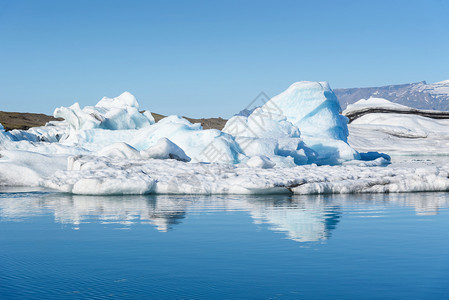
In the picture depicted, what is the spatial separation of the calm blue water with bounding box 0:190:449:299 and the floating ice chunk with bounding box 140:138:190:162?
4.17 m

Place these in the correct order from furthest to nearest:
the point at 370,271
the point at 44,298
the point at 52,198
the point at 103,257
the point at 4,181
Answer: the point at 4,181 → the point at 52,198 → the point at 103,257 → the point at 370,271 → the point at 44,298

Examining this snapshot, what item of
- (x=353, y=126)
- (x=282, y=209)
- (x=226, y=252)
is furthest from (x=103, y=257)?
(x=353, y=126)

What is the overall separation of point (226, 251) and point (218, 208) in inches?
119

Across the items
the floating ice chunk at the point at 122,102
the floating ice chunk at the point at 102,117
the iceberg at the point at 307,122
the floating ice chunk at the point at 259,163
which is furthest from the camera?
the floating ice chunk at the point at 122,102

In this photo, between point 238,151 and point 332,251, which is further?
point 238,151

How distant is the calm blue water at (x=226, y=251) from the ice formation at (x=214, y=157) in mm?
1850

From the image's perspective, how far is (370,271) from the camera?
389 cm

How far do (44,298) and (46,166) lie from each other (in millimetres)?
9790

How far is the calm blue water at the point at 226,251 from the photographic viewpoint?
3482 millimetres

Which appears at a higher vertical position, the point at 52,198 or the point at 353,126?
the point at 353,126

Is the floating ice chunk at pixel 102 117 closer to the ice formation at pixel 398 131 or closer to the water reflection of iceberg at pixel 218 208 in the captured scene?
the water reflection of iceberg at pixel 218 208

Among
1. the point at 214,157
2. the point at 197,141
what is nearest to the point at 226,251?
the point at 214,157

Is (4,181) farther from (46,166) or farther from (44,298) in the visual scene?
(44,298)

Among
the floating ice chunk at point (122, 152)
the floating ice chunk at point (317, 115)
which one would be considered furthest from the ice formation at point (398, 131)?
the floating ice chunk at point (122, 152)
